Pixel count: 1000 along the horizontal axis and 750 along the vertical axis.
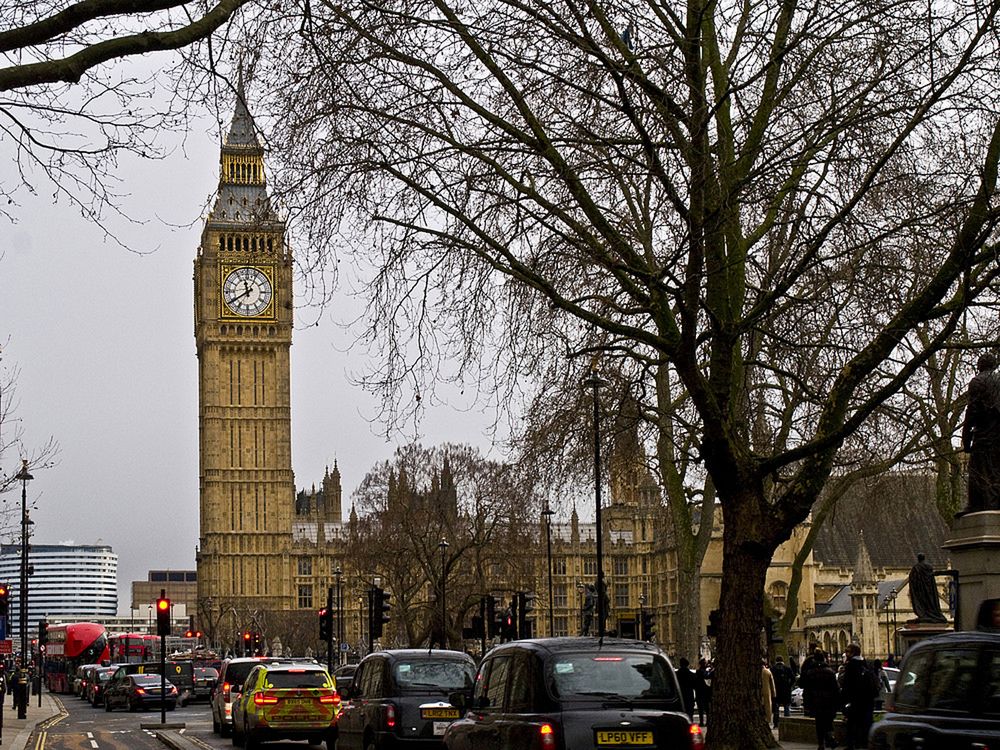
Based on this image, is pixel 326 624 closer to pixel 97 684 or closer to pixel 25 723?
pixel 25 723

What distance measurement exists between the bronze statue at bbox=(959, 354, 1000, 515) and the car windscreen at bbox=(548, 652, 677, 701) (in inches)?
292

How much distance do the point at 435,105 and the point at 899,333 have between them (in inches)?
231

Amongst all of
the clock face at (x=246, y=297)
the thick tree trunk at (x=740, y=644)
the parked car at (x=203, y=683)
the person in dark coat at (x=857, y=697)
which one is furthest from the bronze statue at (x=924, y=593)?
the clock face at (x=246, y=297)

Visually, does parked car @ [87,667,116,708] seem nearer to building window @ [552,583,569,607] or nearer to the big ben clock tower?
the big ben clock tower

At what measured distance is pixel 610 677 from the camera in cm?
1427

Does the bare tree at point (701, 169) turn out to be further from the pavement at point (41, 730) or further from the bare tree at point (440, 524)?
the bare tree at point (440, 524)

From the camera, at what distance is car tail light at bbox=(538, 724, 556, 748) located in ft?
44.8

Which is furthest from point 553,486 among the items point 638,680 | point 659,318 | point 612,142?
point 638,680

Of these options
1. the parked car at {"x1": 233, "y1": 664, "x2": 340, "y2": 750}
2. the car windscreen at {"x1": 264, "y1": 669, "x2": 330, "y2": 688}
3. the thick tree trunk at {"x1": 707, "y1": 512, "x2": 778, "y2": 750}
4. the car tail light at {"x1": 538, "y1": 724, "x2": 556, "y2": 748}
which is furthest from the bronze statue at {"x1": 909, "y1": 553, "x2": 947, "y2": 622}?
the car tail light at {"x1": 538, "y1": 724, "x2": 556, "y2": 748}

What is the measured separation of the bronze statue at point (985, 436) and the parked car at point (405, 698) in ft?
23.2

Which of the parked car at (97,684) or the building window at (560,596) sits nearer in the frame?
the parked car at (97,684)

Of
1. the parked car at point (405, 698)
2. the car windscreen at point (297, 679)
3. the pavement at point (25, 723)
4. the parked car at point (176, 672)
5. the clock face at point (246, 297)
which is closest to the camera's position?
the parked car at point (405, 698)

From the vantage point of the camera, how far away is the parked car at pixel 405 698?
1977 centimetres

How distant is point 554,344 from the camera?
71.9ft
